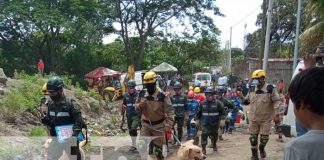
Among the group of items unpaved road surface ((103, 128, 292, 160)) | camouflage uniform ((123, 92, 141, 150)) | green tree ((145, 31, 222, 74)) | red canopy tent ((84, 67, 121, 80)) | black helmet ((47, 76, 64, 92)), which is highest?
green tree ((145, 31, 222, 74))

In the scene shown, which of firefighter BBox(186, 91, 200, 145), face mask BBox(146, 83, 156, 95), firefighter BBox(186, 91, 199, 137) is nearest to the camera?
face mask BBox(146, 83, 156, 95)

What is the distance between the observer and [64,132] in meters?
6.17

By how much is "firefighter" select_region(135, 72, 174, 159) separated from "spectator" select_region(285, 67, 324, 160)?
565cm

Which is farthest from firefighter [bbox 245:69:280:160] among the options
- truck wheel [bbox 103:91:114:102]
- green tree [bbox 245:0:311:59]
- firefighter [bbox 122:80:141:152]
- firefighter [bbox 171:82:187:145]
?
green tree [bbox 245:0:311:59]

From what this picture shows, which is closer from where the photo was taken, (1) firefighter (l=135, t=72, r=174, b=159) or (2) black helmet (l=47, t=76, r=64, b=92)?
(2) black helmet (l=47, t=76, r=64, b=92)

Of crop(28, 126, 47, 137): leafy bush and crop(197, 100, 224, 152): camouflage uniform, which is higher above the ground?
crop(197, 100, 224, 152): camouflage uniform

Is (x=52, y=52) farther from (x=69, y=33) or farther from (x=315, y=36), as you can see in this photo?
(x=315, y=36)

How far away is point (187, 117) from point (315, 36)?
770 centimetres

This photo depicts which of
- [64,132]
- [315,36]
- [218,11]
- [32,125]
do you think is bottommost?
[32,125]

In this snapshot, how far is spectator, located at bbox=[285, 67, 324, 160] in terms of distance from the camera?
77.7 inches

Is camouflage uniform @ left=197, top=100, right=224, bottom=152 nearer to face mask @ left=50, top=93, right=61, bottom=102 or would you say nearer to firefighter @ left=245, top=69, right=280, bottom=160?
firefighter @ left=245, top=69, right=280, bottom=160

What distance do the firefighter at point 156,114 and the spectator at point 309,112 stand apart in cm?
565

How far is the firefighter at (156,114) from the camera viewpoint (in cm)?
770

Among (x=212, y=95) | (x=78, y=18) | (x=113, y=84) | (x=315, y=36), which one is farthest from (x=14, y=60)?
(x=212, y=95)
